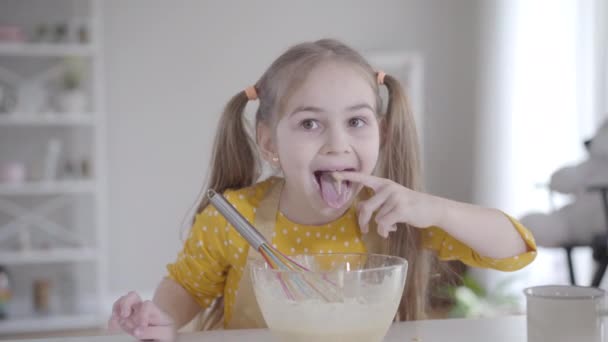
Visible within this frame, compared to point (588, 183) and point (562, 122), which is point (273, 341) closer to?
point (588, 183)

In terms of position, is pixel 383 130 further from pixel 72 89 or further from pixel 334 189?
pixel 72 89

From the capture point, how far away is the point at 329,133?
2.96 feet

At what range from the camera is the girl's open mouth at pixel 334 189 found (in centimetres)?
89

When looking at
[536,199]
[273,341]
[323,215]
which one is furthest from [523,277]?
[273,341]

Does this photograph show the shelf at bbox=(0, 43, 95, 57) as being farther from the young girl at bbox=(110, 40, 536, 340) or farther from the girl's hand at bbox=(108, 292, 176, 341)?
the girl's hand at bbox=(108, 292, 176, 341)

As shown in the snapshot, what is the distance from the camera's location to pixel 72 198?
3650mm

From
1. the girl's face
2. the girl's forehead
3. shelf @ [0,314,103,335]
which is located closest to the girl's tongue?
the girl's face

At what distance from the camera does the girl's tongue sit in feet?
2.92

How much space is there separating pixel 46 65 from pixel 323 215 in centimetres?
295

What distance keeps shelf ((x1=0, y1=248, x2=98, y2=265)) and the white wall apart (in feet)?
1.19

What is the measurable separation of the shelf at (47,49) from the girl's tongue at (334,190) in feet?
8.97

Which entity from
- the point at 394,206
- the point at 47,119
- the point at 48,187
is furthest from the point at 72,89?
the point at 394,206

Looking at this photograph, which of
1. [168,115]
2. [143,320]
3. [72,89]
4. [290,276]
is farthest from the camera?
[168,115]

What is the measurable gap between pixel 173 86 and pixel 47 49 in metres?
0.73
